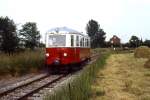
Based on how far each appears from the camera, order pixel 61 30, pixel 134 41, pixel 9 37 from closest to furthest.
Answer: pixel 61 30, pixel 9 37, pixel 134 41

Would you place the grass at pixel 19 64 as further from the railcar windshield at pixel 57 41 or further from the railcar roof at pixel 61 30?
the railcar roof at pixel 61 30

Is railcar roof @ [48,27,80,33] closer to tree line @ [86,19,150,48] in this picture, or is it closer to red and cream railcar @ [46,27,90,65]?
red and cream railcar @ [46,27,90,65]

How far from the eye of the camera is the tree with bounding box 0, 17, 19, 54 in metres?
50.0

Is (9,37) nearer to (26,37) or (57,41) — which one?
(57,41)

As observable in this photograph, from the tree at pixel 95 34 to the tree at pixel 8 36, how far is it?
55416 mm

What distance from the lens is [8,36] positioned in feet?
171

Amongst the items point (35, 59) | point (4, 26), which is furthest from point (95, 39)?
point (35, 59)

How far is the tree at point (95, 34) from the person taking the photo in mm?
117019

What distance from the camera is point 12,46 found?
164ft

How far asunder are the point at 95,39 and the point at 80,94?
361 ft

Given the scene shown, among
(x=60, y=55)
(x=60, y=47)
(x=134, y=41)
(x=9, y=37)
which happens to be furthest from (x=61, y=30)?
(x=134, y=41)

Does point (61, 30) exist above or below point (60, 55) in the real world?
above

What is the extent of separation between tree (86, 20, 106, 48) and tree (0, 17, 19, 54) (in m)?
55.4

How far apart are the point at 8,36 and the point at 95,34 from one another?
260ft
